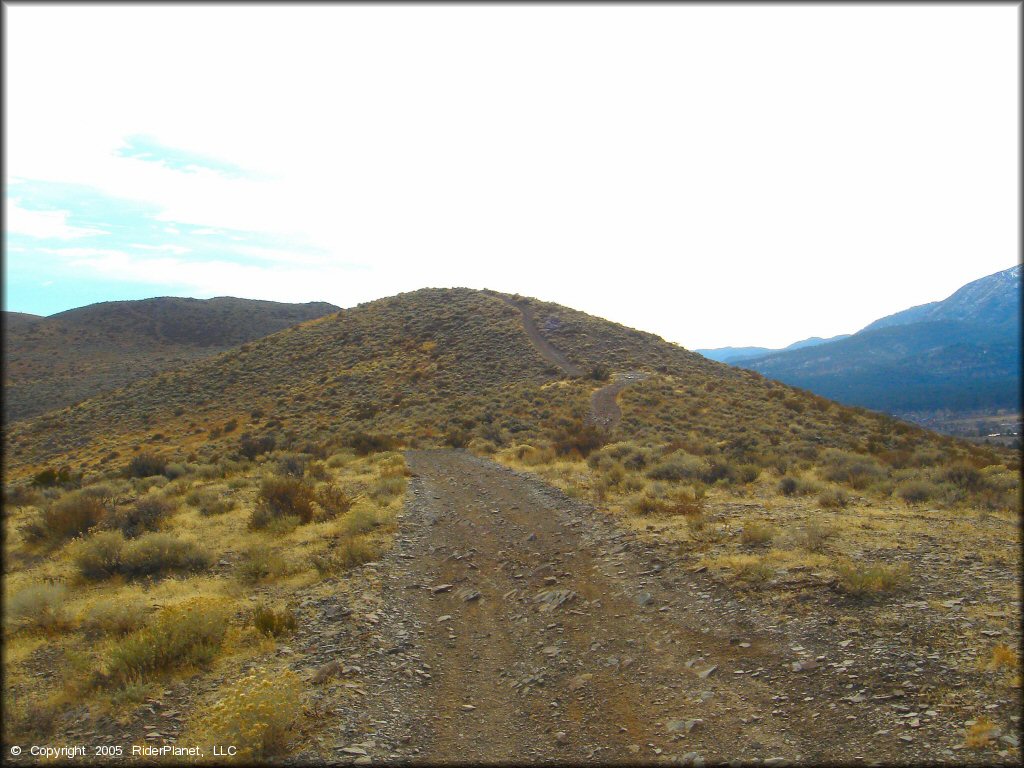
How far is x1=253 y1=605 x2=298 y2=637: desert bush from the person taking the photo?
7348 mm

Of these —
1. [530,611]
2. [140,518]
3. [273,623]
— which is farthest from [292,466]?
[530,611]

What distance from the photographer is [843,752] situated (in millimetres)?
4645

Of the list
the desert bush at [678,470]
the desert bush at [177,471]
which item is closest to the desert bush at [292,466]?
the desert bush at [177,471]

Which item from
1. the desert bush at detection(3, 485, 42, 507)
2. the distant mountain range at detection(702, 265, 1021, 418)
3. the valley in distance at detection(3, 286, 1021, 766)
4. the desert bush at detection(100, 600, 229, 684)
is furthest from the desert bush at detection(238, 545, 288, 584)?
the distant mountain range at detection(702, 265, 1021, 418)

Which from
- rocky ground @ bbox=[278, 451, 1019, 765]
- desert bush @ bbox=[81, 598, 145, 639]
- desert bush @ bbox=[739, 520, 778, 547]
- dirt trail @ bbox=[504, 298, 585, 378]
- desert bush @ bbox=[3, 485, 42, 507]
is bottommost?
desert bush @ bbox=[3, 485, 42, 507]

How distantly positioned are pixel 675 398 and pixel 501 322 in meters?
26.9

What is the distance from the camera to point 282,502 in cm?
1327

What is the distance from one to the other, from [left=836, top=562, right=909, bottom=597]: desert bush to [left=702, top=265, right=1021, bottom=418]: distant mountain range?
5438 centimetres

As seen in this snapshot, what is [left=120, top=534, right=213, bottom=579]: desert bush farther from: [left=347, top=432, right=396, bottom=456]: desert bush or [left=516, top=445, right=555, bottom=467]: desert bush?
[left=347, top=432, right=396, bottom=456]: desert bush

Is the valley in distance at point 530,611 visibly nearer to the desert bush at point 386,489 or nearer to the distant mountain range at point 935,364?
the desert bush at point 386,489

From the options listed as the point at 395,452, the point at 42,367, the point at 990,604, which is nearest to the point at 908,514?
the point at 990,604

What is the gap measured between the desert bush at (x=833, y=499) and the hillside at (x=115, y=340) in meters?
70.6

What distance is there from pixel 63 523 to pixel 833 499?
698 inches

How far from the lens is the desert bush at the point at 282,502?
12.6 metres
